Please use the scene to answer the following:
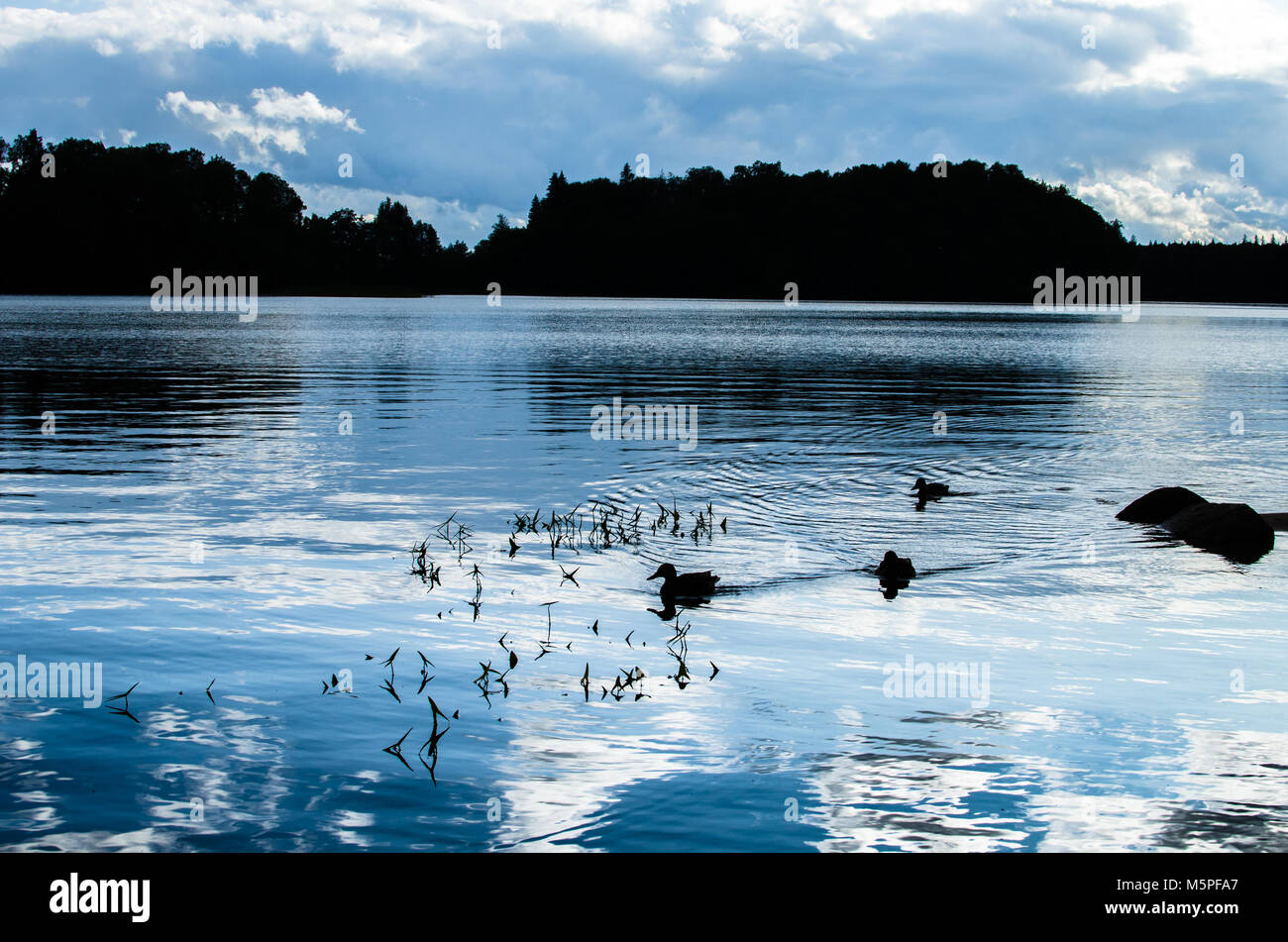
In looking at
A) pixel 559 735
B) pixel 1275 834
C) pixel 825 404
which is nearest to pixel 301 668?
pixel 559 735

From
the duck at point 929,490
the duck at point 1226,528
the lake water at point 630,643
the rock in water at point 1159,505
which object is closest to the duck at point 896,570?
the lake water at point 630,643

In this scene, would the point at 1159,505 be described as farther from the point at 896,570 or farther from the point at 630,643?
the point at 630,643

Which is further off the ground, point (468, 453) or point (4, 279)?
point (4, 279)

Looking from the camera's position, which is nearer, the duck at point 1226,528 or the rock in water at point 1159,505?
the duck at point 1226,528

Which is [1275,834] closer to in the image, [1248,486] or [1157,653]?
[1157,653]

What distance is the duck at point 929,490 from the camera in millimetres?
20188

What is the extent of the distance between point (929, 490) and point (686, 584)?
8.31 m

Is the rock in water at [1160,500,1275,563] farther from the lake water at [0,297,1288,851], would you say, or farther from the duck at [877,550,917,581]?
the duck at [877,550,917,581]

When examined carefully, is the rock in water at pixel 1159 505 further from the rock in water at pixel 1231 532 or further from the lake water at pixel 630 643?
the rock in water at pixel 1231 532

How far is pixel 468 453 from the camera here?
996 inches

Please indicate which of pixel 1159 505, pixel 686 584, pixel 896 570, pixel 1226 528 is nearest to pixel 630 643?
pixel 686 584

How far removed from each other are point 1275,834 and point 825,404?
30613 millimetres

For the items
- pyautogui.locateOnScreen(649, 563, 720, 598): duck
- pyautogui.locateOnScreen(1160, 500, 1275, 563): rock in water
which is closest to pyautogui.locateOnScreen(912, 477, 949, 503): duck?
pyautogui.locateOnScreen(1160, 500, 1275, 563): rock in water

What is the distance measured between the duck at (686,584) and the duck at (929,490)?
7.45 m
